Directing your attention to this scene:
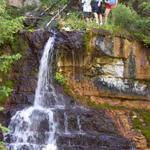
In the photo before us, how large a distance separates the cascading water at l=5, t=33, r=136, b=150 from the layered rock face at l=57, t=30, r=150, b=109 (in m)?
1.09

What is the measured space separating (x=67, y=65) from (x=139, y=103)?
Answer: 10.2 feet

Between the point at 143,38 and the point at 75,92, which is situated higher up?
the point at 143,38

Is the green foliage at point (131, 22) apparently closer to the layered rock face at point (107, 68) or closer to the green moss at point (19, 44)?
the layered rock face at point (107, 68)

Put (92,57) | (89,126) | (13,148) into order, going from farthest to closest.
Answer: (92,57)
(89,126)
(13,148)

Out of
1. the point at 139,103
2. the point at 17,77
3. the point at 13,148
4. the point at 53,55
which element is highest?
the point at 53,55

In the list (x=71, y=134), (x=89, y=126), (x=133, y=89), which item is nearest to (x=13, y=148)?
(x=71, y=134)

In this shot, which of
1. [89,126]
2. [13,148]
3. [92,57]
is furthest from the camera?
[92,57]

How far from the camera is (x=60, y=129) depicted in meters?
10.6

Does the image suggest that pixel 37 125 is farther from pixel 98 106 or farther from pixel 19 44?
pixel 19 44

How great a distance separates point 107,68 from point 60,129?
327 centimetres

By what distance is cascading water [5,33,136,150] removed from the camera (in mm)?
9977

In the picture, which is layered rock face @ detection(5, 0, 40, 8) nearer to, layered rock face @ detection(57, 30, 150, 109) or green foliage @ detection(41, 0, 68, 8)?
green foliage @ detection(41, 0, 68, 8)

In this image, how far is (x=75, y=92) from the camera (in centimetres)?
1263

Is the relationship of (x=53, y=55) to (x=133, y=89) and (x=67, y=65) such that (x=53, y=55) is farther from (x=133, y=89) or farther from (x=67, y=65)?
(x=133, y=89)
